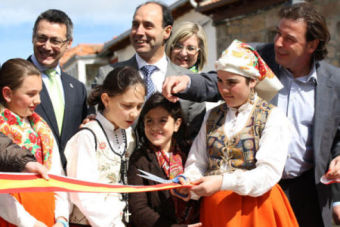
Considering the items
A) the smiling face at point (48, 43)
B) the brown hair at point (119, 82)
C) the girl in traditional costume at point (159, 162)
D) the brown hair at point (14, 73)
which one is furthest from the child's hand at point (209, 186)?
the smiling face at point (48, 43)

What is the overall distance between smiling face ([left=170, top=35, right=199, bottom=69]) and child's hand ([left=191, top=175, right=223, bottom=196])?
2.08 m

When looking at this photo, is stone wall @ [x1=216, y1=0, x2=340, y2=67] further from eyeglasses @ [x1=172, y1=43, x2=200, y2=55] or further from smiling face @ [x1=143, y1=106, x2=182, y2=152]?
smiling face @ [x1=143, y1=106, x2=182, y2=152]

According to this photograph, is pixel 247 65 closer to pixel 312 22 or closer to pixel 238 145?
pixel 238 145

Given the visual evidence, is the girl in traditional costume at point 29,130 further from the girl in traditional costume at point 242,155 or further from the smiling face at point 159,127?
the girl in traditional costume at point 242,155

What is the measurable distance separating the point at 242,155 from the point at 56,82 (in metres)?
1.78

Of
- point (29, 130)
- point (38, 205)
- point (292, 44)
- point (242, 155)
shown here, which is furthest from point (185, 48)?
point (38, 205)

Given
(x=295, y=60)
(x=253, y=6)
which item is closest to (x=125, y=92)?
(x=295, y=60)

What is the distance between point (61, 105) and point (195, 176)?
1390 mm

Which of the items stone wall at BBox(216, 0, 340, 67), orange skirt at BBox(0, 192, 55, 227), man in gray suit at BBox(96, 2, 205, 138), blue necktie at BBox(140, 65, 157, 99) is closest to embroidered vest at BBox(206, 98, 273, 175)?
man in gray suit at BBox(96, 2, 205, 138)

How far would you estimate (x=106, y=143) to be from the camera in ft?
9.73

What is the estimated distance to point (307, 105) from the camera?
3244 millimetres

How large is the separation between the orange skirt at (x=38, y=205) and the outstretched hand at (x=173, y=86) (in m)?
0.92

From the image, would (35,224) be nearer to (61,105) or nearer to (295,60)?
(61,105)

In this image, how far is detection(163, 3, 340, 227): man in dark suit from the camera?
3160 millimetres
